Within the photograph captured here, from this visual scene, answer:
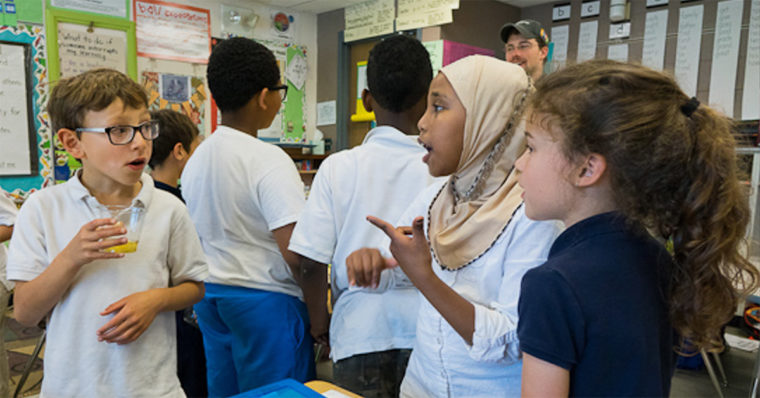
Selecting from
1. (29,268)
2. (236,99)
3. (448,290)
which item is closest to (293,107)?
(236,99)

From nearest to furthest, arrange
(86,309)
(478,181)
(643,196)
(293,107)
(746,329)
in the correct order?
Answer: (643,196) → (478,181) → (86,309) → (746,329) → (293,107)

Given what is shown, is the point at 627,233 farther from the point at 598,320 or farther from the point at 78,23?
the point at 78,23

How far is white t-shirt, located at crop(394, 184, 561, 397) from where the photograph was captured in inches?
36.2

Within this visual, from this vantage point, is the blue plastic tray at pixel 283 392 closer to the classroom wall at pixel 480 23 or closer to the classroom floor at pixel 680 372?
the classroom floor at pixel 680 372

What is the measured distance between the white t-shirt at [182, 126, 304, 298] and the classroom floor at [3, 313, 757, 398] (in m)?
1.32

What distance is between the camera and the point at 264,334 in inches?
64.7

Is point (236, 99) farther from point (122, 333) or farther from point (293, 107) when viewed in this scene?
point (293, 107)

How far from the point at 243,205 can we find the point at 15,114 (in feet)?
9.55

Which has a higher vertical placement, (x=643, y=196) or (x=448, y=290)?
(x=643, y=196)

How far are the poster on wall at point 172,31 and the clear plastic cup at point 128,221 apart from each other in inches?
136

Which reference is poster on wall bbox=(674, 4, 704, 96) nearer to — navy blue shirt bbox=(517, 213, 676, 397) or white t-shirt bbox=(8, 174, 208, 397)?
navy blue shirt bbox=(517, 213, 676, 397)

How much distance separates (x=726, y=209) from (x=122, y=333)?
120cm

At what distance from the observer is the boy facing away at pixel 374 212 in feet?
4.33

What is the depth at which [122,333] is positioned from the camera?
117cm
